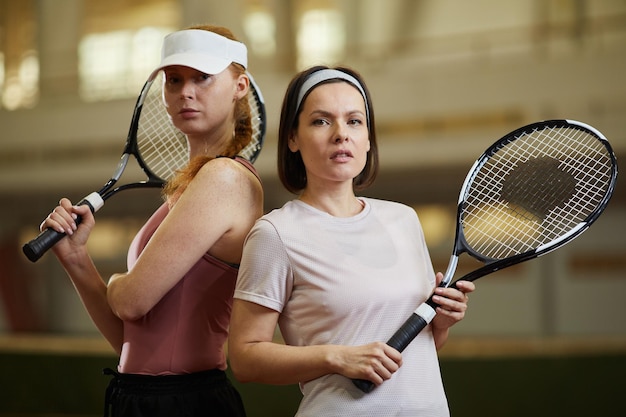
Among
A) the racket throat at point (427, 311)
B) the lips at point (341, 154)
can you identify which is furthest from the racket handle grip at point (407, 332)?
the lips at point (341, 154)

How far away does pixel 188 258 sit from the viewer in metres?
1.61

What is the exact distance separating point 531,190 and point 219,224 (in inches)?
31.5

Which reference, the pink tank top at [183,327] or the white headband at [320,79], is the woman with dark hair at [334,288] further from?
the pink tank top at [183,327]

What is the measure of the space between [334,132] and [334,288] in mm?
306

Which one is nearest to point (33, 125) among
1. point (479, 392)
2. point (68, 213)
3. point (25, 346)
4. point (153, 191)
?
point (153, 191)

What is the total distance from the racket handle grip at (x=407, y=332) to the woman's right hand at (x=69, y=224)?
0.77 metres

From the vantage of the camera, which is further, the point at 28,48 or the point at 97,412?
the point at 28,48

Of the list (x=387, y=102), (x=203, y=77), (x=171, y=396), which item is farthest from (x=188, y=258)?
(x=387, y=102)

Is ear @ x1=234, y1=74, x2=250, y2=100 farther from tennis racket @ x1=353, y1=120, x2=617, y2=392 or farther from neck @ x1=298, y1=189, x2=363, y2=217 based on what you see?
tennis racket @ x1=353, y1=120, x2=617, y2=392

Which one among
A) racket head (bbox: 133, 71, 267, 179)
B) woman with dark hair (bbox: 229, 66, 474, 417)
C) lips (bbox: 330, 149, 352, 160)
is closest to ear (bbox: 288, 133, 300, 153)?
woman with dark hair (bbox: 229, 66, 474, 417)

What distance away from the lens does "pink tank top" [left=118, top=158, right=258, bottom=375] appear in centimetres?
170

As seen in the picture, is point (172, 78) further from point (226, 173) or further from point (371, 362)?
point (371, 362)

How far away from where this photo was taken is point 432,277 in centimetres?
163

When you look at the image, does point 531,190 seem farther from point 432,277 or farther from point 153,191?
point 153,191
